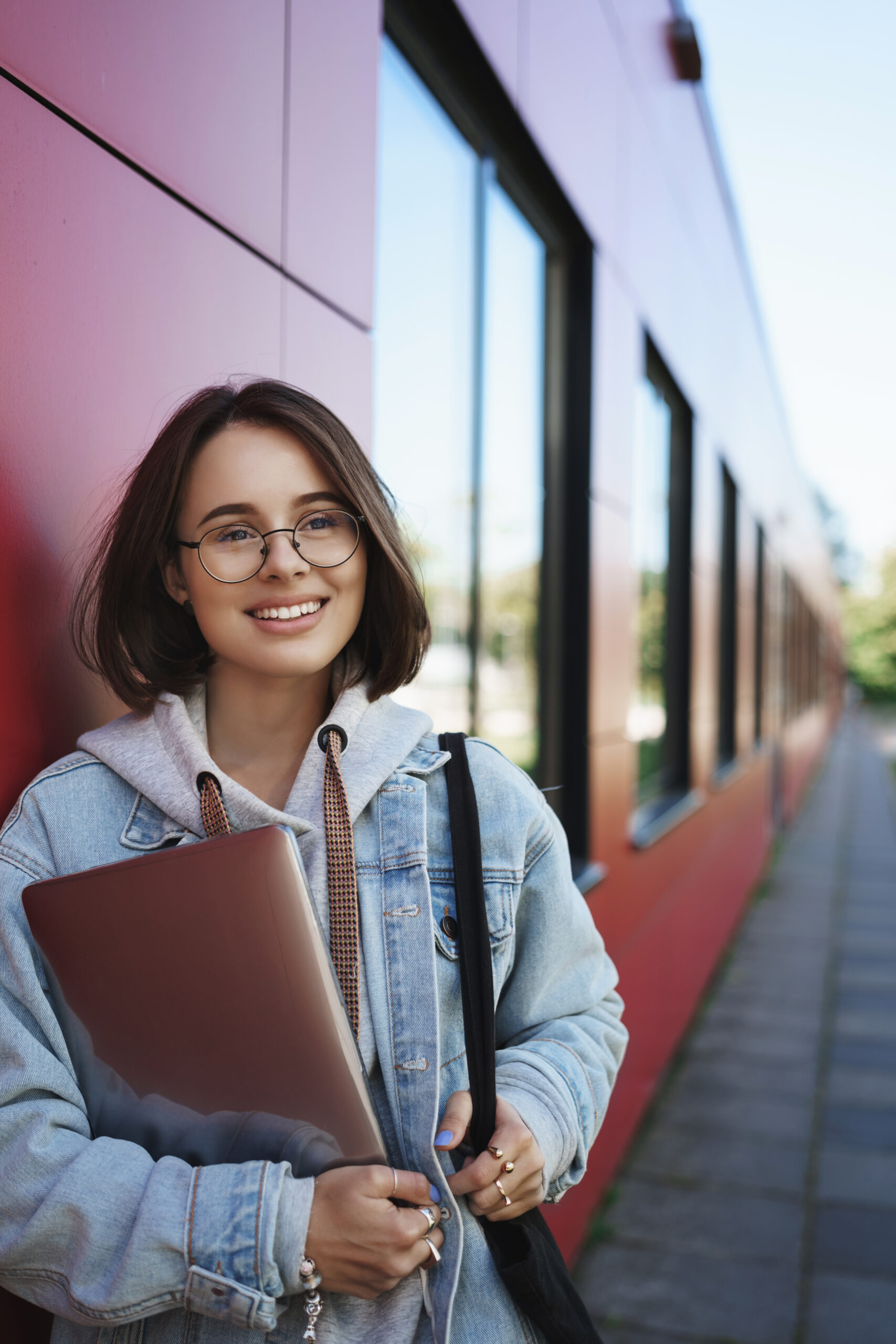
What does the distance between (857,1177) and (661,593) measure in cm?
333

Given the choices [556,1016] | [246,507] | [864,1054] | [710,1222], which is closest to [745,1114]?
[710,1222]

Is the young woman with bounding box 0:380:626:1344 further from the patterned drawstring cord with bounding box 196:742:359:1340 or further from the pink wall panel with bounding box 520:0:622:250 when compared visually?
the pink wall panel with bounding box 520:0:622:250

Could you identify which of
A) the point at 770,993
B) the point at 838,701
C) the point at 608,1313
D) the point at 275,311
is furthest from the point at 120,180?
the point at 838,701

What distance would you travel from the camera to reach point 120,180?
155 centimetres

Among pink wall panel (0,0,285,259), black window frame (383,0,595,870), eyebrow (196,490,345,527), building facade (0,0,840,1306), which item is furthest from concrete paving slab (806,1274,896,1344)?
pink wall panel (0,0,285,259)

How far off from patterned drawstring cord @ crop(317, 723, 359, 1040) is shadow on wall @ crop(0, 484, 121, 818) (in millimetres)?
409

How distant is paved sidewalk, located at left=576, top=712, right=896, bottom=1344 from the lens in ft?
10.7

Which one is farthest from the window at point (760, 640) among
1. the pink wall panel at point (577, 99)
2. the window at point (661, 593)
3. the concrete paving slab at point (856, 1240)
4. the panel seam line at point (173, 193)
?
the panel seam line at point (173, 193)

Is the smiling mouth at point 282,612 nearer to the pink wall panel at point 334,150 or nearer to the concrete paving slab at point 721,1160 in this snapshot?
the pink wall panel at point 334,150

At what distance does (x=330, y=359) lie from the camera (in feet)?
6.88

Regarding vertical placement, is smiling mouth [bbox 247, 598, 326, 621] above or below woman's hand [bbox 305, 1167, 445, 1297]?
above

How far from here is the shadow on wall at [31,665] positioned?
139 cm

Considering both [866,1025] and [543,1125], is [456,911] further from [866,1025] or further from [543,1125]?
[866,1025]

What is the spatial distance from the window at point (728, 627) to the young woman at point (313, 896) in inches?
308
